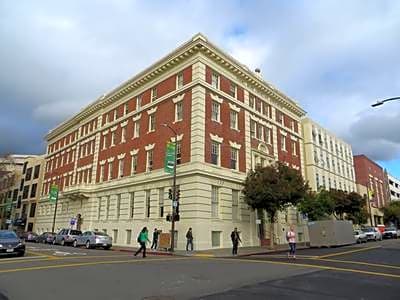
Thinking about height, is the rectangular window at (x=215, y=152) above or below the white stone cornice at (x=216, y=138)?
below

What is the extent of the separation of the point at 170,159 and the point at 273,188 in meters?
8.34

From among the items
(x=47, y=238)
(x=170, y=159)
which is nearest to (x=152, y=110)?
(x=170, y=159)

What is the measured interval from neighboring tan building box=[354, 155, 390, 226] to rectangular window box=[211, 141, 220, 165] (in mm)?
52717

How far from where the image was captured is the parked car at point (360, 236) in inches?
1567

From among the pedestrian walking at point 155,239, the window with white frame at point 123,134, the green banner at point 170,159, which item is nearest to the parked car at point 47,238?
the window with white frame at point 123,134

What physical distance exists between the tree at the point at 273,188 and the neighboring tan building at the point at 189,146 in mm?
1878

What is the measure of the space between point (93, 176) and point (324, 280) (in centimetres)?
3432

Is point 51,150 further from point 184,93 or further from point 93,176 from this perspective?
point 184,93

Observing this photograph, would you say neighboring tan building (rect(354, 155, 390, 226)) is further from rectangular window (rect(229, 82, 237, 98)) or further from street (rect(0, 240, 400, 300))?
street (rect(0, 240, 400, 300))

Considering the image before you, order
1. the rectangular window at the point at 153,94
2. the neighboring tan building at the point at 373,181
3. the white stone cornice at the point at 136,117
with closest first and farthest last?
the rectangular window at the point at 153,94
the white stone cornice at the point at 136,117
the neighboring tan building at the point at 373,181

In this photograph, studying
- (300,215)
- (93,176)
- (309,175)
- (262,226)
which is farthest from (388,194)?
(93,176)

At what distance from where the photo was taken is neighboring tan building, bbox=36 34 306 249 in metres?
28.4

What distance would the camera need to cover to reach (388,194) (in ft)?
314

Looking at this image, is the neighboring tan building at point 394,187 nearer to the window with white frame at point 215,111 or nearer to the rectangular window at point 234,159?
the rectangular window at point 234,159
